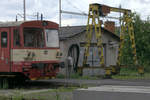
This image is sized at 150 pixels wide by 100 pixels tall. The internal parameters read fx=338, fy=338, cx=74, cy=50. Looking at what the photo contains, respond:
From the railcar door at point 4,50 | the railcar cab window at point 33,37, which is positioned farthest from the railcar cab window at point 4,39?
the railcar cab window at point 33,37

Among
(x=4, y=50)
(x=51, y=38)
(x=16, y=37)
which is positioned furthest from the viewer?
(x=51, y=38)

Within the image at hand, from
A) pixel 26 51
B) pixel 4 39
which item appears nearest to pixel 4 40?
pixel 4 39

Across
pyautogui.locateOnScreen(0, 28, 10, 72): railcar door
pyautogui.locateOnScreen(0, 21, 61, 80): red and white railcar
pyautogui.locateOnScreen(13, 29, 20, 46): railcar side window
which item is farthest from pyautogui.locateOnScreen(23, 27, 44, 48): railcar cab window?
pyautogui.locateOnScreen(0, 28, 10, 72): railcar door

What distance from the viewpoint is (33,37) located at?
15.6 metres

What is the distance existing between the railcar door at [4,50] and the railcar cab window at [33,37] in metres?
0.80

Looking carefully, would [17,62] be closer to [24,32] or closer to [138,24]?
[24,32]

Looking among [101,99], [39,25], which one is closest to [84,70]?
[39,25]

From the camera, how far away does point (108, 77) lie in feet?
64.0

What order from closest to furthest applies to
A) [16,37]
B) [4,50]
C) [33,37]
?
[16,37]
[4,50]
[33,37]

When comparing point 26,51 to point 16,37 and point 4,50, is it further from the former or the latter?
point 4,50

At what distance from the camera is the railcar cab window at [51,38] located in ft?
53.0

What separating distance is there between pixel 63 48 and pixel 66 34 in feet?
4.61

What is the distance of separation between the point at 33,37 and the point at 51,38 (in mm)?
1058

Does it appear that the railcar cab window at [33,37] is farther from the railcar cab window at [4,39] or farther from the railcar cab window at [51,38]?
the railcar cab window at [4,39]
